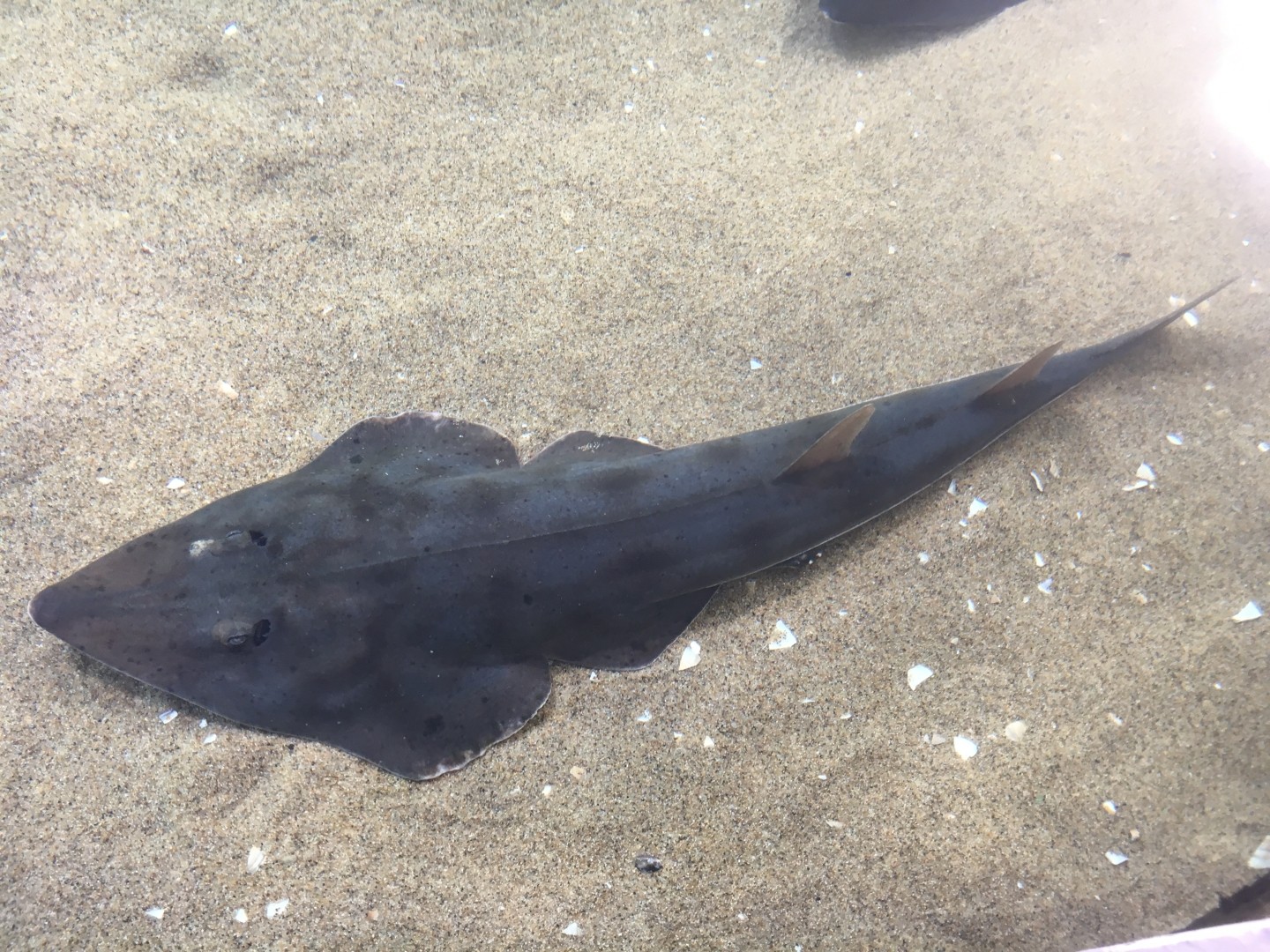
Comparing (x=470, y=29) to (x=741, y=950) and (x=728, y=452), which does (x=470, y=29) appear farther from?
(x=741, y=950)

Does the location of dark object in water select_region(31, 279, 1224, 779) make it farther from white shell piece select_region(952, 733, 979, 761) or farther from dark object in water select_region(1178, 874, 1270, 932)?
dark object in water select_region(1178, 874, 1270, 932)

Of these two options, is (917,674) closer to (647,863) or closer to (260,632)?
(647,863)

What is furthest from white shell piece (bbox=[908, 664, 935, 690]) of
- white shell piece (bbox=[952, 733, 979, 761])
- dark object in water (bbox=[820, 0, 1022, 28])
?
dark object in water (bbox=[820, 0, 1022, 28])

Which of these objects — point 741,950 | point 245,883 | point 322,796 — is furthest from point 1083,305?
point 245,883

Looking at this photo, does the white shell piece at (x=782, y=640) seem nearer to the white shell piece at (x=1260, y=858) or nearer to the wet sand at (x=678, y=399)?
the wet sand at (x=678, y=399)

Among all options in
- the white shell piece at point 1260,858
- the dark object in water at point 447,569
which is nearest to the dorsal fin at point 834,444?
the dark object in water at point 447,569

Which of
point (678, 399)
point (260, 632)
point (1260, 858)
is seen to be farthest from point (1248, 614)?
point (260, 632)
